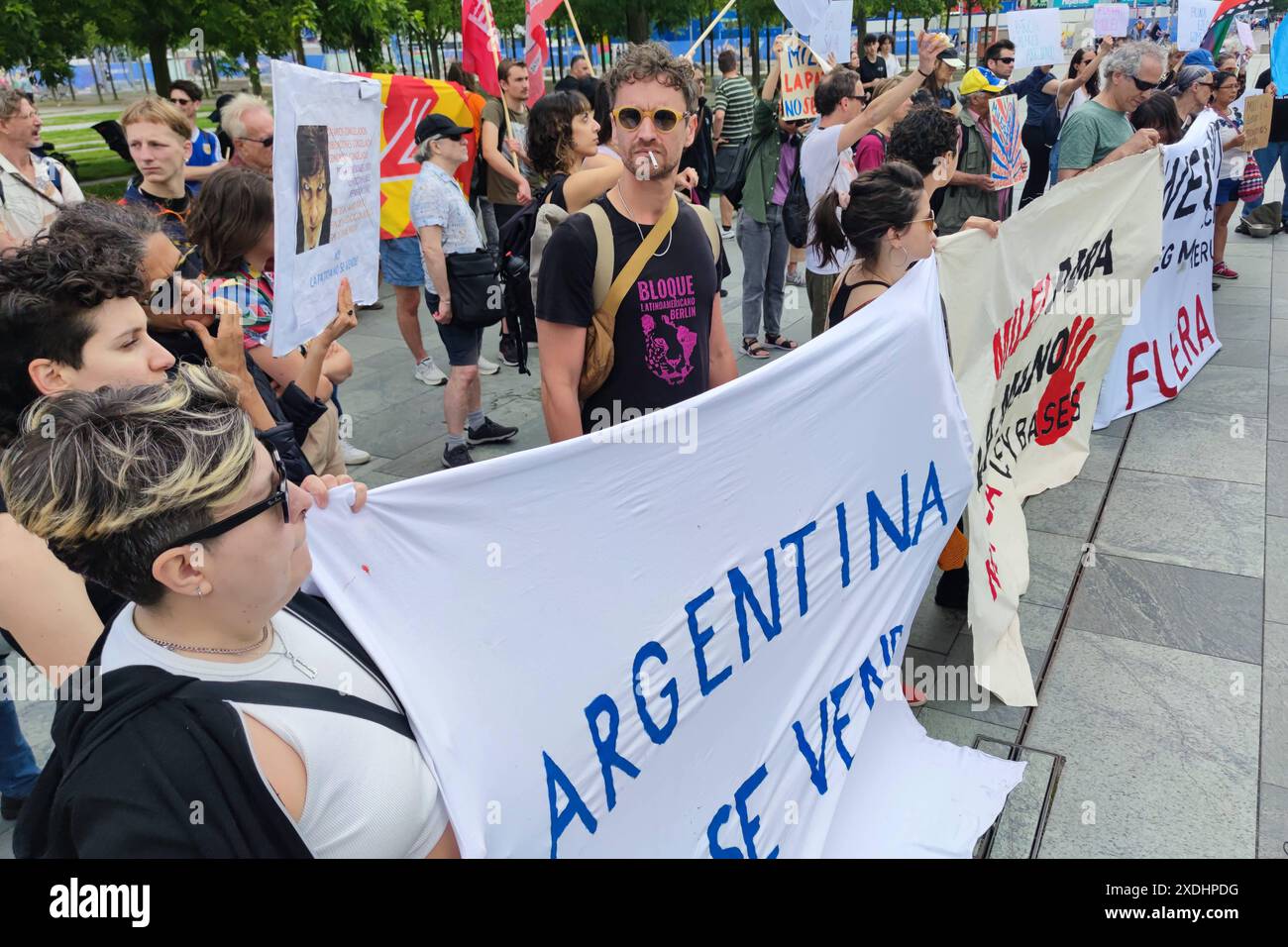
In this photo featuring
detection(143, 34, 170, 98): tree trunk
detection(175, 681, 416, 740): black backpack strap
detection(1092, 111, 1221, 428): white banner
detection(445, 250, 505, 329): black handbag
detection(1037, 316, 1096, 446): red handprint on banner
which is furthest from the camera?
detection(143, 34, 170, 98): tree trunk

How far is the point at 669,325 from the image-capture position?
2.71m

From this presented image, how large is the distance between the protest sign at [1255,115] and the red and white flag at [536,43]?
577cm

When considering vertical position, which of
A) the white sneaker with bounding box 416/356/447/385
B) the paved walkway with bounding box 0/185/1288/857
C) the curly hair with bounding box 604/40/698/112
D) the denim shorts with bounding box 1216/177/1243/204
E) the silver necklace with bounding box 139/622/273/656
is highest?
the curly hair with bounding box 604/40/698/112

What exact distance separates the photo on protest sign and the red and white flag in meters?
4.03

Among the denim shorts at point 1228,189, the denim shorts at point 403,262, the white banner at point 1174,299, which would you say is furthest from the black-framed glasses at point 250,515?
the denim shorts at point 1228,189

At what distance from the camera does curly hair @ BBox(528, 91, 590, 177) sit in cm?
450

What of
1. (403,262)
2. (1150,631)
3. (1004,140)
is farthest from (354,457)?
(1004,140)

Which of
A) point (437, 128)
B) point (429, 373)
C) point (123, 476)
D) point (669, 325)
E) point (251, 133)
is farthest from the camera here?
point (429, 373)

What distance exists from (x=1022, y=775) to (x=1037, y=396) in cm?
172

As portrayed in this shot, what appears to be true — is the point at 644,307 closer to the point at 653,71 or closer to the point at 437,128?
the point at 653,71

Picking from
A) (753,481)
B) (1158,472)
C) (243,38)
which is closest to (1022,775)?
(753,481)

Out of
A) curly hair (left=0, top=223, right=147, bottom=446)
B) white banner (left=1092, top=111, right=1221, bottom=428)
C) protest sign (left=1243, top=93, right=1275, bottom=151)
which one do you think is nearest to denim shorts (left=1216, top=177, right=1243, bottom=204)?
protest sign (left=1243, top=93, right=1275, bottom=151)

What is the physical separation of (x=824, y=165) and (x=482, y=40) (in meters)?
2.62

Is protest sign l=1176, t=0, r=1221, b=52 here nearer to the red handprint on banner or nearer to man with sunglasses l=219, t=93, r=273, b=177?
the red handprint on banner
